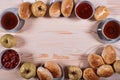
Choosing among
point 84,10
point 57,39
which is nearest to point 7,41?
point 57,39

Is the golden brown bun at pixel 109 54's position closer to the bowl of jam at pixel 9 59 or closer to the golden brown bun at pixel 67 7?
the golden brown bun at pixel 67 7

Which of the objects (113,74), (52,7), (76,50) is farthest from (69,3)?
(113,74)

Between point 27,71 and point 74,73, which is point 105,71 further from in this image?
point 27,71

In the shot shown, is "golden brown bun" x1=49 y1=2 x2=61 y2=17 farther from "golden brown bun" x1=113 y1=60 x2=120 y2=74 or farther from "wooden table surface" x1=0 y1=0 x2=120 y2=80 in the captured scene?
"golden brown bun" x1=113 y1=60 x2=120 y2=74

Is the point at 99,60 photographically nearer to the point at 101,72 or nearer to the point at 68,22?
the point at 101,72

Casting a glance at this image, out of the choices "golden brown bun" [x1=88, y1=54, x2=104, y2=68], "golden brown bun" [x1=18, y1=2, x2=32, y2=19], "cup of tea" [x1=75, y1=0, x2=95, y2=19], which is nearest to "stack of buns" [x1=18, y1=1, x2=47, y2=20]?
"golden brown bun" [x1=18, y1=2, x2=32, y2=19]

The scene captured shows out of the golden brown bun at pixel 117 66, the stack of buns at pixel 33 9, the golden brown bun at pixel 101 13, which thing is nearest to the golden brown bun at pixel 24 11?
the stack of buns at pixel 33 9
